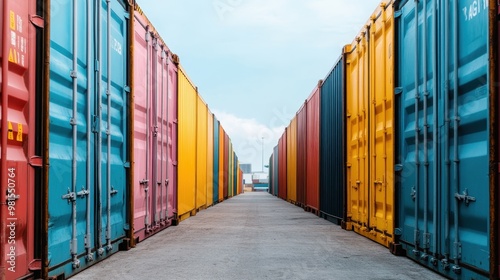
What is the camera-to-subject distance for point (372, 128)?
9.52m

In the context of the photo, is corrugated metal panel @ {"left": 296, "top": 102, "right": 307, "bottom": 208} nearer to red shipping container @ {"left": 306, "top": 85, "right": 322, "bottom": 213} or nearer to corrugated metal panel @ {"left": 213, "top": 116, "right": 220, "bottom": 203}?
red shipping container @ {"left": 306, "top": 85, "right": 322, "bottom": 213}

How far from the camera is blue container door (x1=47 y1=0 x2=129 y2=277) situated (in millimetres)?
5637

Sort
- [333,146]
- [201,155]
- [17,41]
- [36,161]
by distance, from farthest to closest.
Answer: [201,155]
[333,146]
[36,161]
[17,41]

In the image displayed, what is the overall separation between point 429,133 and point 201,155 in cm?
1326

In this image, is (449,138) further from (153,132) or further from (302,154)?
(302,154)

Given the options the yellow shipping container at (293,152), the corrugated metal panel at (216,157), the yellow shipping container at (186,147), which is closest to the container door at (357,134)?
the yellow shipping container at (186,147)

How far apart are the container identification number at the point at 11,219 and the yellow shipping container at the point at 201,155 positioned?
13.0 m

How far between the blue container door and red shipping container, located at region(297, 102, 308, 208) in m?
12.1

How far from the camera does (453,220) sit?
18.7 ft

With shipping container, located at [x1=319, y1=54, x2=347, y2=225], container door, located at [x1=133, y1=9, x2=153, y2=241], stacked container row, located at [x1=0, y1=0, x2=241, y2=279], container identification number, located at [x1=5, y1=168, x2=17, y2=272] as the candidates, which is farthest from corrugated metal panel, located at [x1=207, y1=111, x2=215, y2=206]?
container identification number, located at [x1=5, y1=168, x2=17, y2=272]

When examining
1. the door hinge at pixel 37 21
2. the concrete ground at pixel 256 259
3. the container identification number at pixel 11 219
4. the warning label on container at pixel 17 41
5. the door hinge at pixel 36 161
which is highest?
the door hinge at pixel 37 21

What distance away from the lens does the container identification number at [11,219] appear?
462 centimetres

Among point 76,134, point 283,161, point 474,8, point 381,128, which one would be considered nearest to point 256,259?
point 76,134

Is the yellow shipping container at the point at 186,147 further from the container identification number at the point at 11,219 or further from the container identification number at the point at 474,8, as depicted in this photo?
the container identification number at the point at 474,8
